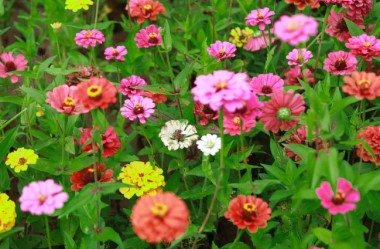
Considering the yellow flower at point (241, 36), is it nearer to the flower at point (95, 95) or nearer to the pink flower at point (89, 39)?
the pink flower at point (89, 39)

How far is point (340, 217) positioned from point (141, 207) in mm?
538

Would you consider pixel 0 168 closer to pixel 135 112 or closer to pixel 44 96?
pixel 44 96

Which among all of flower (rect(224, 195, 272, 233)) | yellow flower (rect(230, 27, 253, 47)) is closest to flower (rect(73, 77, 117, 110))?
flower (rect(224, 195, 272, 233))

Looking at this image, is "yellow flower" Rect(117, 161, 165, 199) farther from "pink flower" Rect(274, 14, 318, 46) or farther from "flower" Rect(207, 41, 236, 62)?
"pink flower" Rect(274, 14, 318, 46)

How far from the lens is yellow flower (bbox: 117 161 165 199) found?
1674 millimetres

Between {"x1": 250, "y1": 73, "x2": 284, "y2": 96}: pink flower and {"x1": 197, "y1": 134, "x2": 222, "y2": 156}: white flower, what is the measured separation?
22 cm

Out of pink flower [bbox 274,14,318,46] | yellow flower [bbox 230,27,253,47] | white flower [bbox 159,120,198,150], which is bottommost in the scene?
white flower [bbox 159,120,198,150]

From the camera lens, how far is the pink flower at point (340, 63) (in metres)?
1.84

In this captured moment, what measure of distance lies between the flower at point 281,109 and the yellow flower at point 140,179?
14.9 inches

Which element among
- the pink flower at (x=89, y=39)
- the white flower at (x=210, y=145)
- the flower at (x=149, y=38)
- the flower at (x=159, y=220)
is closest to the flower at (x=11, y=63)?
the pink flower at (x=89, y=39)

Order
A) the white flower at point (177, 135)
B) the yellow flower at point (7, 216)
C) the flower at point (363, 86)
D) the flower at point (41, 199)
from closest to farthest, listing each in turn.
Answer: the flower at point (41, 199)
the flower at point (363, 86)
the yellow flower at point (7, 216)
the white flower at point (177, 135)

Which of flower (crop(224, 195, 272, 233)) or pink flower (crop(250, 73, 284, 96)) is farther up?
pink flower (crop(250, 73, 284, 96))

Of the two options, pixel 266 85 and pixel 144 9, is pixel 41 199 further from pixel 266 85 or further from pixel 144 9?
pixel 144 9

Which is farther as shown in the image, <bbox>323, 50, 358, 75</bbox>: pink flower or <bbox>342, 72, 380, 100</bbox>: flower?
<bbox>323, 50, 358, 75</bbox>: pink flower
